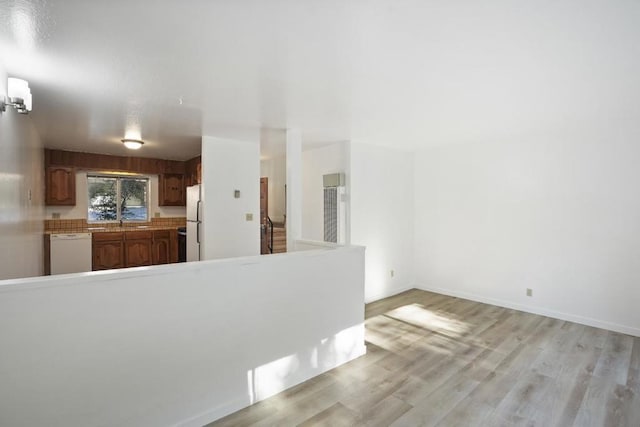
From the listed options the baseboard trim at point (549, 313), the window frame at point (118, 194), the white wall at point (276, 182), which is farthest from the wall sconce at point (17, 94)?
the baseboard trim at point (549, 313)

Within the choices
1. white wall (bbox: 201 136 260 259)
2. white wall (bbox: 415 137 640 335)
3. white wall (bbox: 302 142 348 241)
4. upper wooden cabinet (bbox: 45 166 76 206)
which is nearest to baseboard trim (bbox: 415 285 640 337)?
white wall (bbox: 415 137 640 335)

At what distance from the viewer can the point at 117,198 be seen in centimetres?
635

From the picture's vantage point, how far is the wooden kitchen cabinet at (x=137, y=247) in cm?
584

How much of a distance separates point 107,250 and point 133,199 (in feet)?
4.27

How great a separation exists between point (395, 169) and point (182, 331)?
4164mm

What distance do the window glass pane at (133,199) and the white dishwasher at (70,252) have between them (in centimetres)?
112

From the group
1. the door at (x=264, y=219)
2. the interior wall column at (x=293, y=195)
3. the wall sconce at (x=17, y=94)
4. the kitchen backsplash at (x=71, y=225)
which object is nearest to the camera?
the wall sconce at (x=17, y=94)

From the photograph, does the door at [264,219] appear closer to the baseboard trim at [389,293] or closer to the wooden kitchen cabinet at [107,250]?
the baseboard trim at [389,293]

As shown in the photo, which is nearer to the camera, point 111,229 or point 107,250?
A: point 107,250

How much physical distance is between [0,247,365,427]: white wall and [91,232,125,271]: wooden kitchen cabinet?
4575mm

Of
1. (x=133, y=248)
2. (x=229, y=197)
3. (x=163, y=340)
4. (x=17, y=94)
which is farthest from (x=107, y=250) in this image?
(x=163, y=340)

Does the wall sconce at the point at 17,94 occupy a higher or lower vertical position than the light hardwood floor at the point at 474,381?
higher

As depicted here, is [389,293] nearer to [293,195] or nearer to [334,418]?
[293,195]

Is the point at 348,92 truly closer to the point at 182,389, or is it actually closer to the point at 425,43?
the point at 425,43
